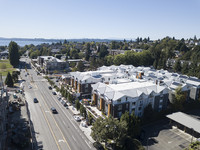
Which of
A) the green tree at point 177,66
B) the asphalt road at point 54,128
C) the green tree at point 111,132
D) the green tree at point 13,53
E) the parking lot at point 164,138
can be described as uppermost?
the green tree at point 13,53

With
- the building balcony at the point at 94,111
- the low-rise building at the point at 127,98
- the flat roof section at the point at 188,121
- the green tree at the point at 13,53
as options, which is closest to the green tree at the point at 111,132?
the low-rise building at the point at 127,98

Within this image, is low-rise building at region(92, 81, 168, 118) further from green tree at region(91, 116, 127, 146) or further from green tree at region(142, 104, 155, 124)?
green tree at region(91, 116, 127, 146)

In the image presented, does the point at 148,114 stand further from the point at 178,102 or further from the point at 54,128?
the point at 54,128

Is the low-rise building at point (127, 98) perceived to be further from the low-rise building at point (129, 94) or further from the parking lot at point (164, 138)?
the parking lot at point (164, 138)

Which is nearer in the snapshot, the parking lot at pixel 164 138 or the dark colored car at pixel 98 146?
the dark colored car at pixel 98 146

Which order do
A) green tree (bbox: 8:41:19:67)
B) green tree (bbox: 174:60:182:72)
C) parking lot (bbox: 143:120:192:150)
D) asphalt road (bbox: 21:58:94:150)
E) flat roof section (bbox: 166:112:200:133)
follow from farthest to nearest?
green tree (bbox: 8:41:19:67) < green tree (bbox: 174:60:182:72) < flat roof section (bbox: 166:112:200:133) < parking lot (bbox: 143:120:192:150) < asphalt road (bbox: 21:58:94:150)

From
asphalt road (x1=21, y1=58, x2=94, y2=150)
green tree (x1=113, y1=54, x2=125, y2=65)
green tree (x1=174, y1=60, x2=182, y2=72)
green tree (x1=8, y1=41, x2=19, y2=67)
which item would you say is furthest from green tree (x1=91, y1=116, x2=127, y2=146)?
green tree (x1=8, y1=41, x2=19, y2=67)

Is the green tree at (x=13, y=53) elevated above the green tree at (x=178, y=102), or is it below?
above

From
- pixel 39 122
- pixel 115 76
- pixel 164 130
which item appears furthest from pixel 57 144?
pixel 115 76
